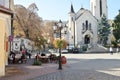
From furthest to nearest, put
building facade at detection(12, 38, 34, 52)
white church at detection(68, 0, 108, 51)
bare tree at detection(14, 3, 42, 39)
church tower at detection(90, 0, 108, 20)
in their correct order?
church tower at detection(90, 0, 108, 20), white church at detection(68, 0, 108, 51), bare tree at detection(14, 3, 42, 39), building facade at detection(12, 38, 34, 52)

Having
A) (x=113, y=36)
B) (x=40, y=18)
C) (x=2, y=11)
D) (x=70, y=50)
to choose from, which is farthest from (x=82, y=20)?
(x=2, y=11)

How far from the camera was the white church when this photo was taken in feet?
297

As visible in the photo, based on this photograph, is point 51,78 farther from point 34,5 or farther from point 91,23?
point 91,23

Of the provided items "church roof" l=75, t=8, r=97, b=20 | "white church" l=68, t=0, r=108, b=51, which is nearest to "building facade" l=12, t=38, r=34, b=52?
"white church" l=68, t=0, r=108, b=51

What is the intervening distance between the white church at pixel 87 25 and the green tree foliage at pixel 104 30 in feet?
7.91

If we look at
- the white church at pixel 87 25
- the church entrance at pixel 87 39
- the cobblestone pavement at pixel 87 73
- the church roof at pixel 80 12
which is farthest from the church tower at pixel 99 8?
the cobblestone pavement at pixel 87 73

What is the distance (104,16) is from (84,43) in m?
9.30

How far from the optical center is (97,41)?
8962 cm

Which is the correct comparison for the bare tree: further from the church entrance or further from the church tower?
the church tower

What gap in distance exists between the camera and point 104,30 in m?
86.9

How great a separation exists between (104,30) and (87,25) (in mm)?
6804

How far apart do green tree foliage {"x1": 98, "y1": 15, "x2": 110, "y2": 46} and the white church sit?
2.41 m

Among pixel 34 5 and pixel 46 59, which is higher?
pixel 34 5

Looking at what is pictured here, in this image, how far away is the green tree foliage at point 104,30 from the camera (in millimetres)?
86625
